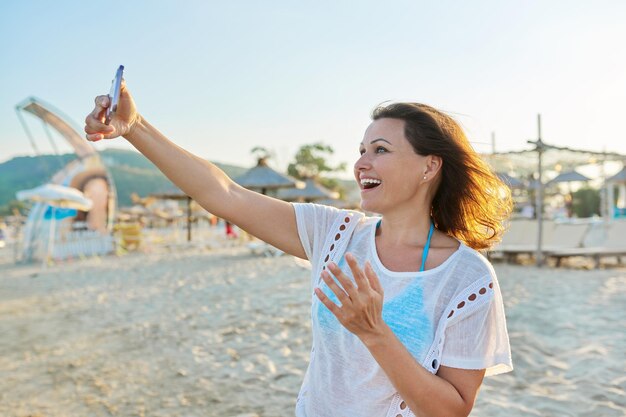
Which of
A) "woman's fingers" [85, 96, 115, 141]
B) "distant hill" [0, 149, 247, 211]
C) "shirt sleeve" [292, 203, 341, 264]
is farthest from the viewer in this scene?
"distant hill" [0, 149, 247, 211]

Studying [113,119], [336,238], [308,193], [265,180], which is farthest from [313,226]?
[308,193]

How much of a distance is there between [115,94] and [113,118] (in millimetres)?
91

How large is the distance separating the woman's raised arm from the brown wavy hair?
50cm

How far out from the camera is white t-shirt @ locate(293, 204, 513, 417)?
127 centimetres

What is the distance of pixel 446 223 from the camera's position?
166 centimetres

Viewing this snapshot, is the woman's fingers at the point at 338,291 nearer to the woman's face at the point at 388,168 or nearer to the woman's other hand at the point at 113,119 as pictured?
the woman's face at the point at 388,168

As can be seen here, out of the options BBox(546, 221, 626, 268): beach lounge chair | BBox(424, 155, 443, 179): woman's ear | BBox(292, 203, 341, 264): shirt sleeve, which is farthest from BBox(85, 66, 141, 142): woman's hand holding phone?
BBox(546, 221, 626, 268): beach lounge chair

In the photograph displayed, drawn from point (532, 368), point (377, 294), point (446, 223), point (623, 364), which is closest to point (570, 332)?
point (623, 364)

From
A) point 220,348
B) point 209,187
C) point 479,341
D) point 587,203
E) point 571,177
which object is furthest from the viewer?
point 587,203

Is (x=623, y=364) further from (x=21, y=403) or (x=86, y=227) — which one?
(x=86, y=227)

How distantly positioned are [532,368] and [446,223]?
319cm

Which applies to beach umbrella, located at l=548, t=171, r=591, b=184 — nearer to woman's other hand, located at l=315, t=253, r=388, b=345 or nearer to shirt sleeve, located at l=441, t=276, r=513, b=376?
shirt sleeve, located at l=441, t=276, r=513, b=376

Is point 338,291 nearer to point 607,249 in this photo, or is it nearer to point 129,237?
point 607,249

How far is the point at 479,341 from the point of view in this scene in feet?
4.16
